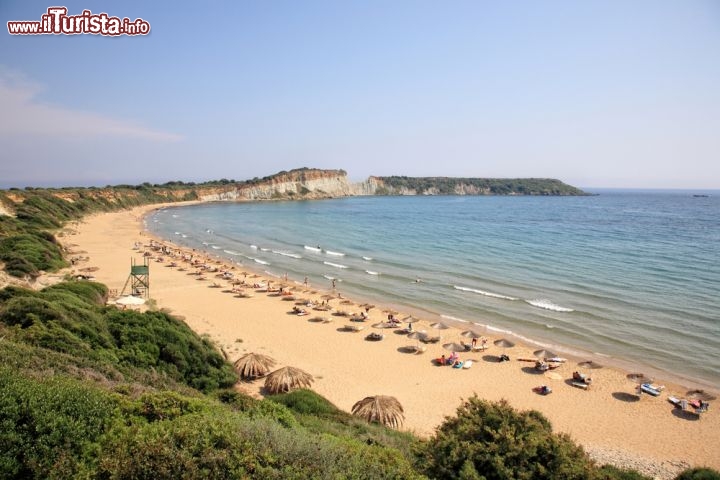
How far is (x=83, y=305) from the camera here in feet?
53.4

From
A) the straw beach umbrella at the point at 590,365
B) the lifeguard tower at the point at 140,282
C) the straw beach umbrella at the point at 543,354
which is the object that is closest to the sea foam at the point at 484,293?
the straw beach umbrella at the point at 543,354

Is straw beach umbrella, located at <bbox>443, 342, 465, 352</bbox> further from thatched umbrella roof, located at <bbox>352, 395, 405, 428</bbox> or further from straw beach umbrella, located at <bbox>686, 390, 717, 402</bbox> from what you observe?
straw beach umbrella, located at <bbox>686, 390, 717, 402</bbox>

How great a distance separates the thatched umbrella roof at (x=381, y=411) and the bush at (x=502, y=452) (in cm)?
557

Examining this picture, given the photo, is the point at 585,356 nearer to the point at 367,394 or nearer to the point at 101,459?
the point at 367,394

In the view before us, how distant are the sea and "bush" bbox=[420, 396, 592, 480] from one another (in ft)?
48.2

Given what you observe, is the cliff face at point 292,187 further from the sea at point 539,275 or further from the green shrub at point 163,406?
the green shrub at point 163,406

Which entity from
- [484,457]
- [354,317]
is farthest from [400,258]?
[484,457]

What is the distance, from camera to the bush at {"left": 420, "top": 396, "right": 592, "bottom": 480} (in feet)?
23.5

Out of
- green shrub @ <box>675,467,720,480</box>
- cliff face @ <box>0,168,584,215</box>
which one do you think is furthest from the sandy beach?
cliff face @ <box>0,168,584,215</box>

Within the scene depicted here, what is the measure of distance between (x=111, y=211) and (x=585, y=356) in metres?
86.8

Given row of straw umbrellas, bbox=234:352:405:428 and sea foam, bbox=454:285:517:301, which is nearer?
row of straw umbrellas, bbox=234:352:405:428

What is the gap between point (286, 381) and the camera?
50.8 feet

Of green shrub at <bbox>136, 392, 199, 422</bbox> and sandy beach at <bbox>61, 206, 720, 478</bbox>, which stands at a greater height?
green shrub at <bbox>136, 392, 199, 422</bbox>

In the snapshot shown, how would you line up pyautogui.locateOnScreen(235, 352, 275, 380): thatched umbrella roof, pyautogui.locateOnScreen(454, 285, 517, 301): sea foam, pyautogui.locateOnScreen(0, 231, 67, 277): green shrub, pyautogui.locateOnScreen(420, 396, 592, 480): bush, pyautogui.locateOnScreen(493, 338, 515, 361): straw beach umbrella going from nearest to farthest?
pyautogui.locateOnScreen(420, 396, 592, 480): bush, pyautogui.locateOnScreen(235, 352, 275, 380): thatched umbrella roof, pyautogui.locateOnScreen(493, 338, 515, 361): straw beach umbrella, pyautogui.locateOnScreen(0, 231, 67, 277): green shrub, pyautogui.locateOnScreen(454, 285, 517, 301): sea foam
